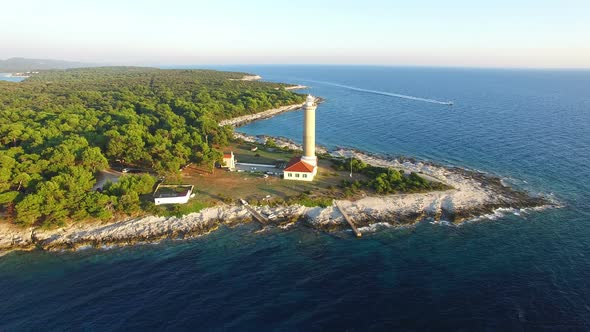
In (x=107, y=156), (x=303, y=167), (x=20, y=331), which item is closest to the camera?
(x=20, y=331)

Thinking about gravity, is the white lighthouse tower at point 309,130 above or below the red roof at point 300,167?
above

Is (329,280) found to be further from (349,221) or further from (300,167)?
(300,167)

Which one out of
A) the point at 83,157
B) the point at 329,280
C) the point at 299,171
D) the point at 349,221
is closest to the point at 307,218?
the point at 349,221

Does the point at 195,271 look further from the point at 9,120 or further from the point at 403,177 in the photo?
the point at 9,120

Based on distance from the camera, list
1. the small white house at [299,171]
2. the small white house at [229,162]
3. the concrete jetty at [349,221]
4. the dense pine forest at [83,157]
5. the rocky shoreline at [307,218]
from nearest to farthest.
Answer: the rocky shoreline at [307,218]
the concrete jetty at [349,221]
the dense pine forest at [83,157]
the small white house at [299,171]
the small white house at [229,162]

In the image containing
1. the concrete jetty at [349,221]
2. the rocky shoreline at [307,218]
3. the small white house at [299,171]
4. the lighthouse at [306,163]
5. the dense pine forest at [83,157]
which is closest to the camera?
the rocky shoreline at [307,218]

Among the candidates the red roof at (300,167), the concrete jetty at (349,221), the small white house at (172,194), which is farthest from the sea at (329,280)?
the red roof at (300,167)

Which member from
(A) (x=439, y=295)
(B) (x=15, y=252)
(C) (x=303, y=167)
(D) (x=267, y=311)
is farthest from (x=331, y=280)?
(B) (x=15, y=252)

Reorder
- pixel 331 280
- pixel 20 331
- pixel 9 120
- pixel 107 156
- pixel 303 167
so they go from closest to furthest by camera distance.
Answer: pixel 20 331
pixel 331 280
pixel 303 167
pixel 107 156
pixel 9 120

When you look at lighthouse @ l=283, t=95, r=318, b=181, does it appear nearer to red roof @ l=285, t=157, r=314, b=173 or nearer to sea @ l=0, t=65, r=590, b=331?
red roof @ l=285, t=157, r=314, b=173

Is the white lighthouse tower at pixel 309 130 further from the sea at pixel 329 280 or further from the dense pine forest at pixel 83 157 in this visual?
the sea at pixel 329 280
